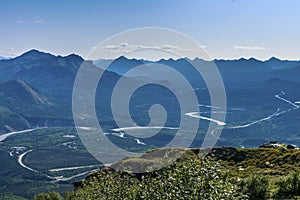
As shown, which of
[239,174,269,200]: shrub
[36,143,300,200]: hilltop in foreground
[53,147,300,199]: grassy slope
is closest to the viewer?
[36,143,300,200]: hilltop in foreground

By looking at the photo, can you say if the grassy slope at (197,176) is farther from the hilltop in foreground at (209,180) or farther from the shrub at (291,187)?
the shrub at (291,187)

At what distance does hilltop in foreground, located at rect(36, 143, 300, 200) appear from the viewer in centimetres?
1217

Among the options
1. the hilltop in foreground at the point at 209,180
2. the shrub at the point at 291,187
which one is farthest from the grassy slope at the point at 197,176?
the shrub at the point at 291,187

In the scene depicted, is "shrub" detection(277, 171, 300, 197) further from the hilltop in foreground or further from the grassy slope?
the grassy slope

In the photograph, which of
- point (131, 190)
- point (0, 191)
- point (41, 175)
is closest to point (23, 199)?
point (0, 191)

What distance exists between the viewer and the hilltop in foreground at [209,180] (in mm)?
12172

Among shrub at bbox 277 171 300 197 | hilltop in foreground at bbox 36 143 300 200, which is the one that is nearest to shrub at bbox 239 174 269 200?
hilltop in foreground at bbox 36 143 300 200

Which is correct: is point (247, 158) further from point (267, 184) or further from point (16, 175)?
point (16, 175)

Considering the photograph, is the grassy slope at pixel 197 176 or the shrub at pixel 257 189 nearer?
the grassy slope at pixel 197 176

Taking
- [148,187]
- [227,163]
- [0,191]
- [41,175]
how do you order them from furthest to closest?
1. [41,175]
2. [0,191]
3. [227,163]
4. [148,187]

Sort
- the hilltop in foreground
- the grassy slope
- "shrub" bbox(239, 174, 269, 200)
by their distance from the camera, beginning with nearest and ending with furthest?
the hilltop in foreground < the grassy slope < "shrub" bbox(239, 174, 269, 200)

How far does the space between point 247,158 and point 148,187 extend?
3125 centimetres

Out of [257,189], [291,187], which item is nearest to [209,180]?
[257,189]

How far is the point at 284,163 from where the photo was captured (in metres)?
39.4
